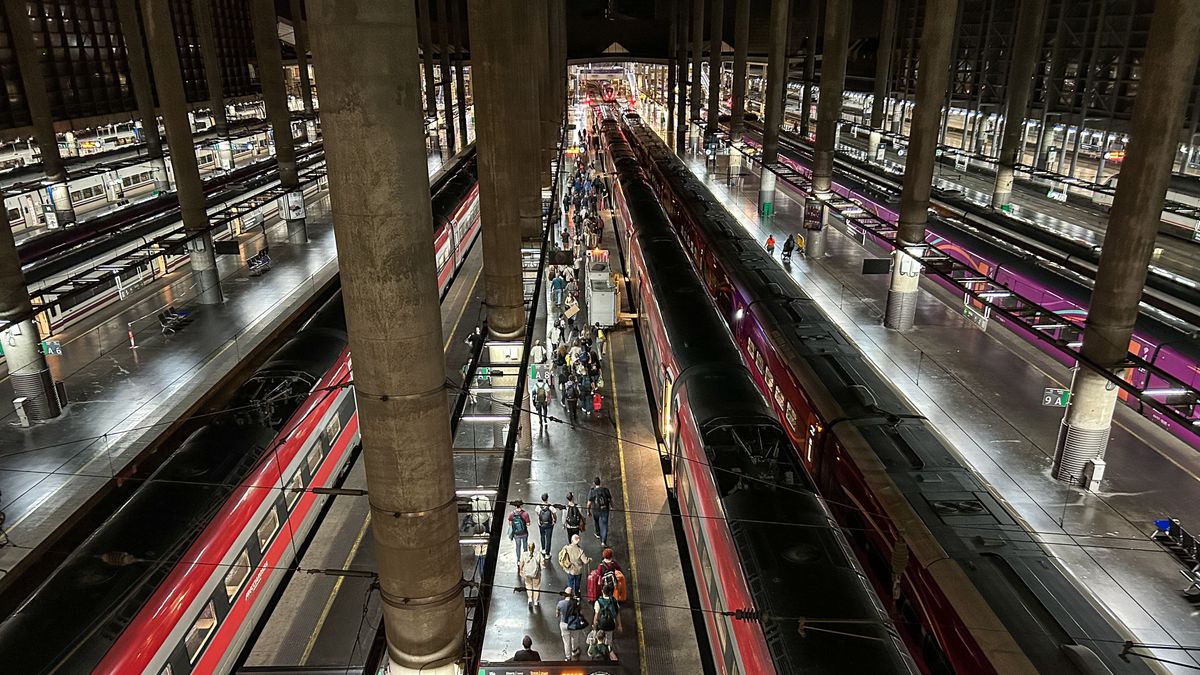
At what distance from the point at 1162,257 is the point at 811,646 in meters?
27.9

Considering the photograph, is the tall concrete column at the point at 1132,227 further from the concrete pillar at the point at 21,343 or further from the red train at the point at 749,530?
the concrete pillar at the point at 21,343

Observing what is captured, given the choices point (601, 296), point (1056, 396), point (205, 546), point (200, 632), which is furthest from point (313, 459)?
point (1056, 396)

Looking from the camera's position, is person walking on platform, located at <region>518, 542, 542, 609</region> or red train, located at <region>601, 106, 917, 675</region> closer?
red train, located at <region>601, 106, 917, 675</region>

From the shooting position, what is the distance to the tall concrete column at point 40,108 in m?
30.2

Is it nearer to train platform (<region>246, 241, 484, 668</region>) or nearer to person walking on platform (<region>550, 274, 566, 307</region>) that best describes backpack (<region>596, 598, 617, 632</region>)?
train platform (<region>246, 241, 484, 668</region>)

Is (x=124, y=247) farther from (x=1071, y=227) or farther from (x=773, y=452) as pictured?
(x=1071, y=227)

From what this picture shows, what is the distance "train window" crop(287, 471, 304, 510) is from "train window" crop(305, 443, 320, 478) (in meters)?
0.43

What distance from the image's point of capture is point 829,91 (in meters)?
32.7

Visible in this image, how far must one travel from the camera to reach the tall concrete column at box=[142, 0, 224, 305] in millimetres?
23531

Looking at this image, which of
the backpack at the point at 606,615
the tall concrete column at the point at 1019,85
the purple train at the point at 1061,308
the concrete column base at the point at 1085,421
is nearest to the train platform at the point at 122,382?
the backpack at the point at 606,615

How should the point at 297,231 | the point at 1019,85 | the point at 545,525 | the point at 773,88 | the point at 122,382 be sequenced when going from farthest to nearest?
the point at 773,88 → the point at 297,231 → the point at 1019,85 → the point at 122,382 → the point at 545,525

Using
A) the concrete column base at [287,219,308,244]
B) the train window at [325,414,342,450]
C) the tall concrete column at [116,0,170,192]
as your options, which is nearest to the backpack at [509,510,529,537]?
the train window at [325,414,342,450]

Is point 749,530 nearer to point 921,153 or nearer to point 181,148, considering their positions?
point 921,153

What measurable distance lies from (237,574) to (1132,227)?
639 inches
